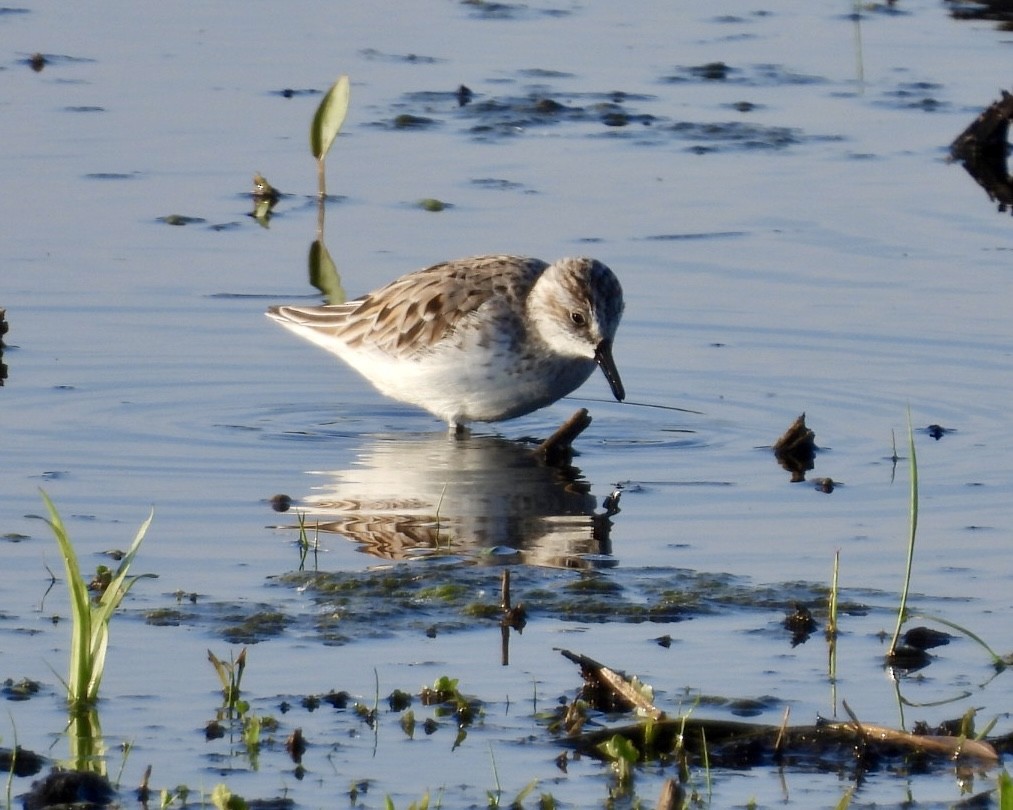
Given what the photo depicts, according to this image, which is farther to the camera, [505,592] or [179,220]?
[179,220]

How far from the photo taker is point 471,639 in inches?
268

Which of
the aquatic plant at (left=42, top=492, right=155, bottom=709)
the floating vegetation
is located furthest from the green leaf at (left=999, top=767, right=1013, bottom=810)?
the floating vegetation

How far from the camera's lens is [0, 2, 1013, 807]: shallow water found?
648 cm

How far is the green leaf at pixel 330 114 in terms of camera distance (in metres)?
13.4

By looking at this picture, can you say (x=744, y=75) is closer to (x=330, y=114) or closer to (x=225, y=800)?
(x=330, y=114)

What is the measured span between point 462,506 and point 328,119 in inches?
208

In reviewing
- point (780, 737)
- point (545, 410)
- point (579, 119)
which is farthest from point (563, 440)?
point (579, 119)

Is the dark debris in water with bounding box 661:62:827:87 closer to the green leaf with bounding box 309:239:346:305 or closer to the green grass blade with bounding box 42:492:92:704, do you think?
the green leaf with bounding box 309:239:346:305

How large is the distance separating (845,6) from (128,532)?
12450mm

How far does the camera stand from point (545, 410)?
11062 mm

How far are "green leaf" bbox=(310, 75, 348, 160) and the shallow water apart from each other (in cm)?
46

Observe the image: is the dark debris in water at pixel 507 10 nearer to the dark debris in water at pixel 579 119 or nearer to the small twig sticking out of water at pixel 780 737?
the dark debris in water at pixel 579 119

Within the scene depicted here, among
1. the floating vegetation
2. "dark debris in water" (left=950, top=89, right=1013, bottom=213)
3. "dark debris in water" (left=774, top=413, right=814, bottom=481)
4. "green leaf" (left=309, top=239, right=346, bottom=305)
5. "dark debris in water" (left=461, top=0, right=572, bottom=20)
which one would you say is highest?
"dark debris in water" (left=461, top=0, right=572, bottom=20)

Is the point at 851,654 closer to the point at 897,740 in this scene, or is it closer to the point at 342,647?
the point at 897,740
